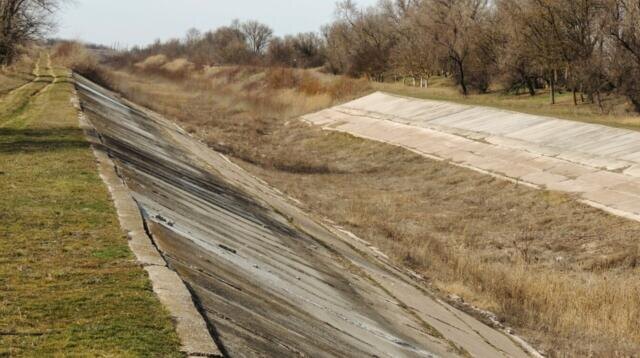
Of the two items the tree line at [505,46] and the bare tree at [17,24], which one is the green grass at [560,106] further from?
the bare tree at [17,24]

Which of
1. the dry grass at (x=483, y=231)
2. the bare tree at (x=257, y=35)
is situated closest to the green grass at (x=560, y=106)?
the dry grass at (x=483, y=231)

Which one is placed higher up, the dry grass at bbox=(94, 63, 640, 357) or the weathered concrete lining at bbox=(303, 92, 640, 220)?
the weathered concrete lining at bbox=(303, 92, 640, 220)

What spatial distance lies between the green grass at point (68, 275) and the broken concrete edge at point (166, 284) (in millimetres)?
80

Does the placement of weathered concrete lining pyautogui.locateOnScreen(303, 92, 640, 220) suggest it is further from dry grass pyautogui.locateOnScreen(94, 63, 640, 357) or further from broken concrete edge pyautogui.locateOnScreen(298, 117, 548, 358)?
dry grass pyautogui.locateOnScreen(94, 63, 640, 357)

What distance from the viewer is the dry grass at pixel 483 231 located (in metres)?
12.0

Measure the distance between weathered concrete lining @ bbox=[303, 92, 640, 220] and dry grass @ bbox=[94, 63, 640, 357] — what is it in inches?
32.4

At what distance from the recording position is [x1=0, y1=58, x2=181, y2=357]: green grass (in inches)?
209

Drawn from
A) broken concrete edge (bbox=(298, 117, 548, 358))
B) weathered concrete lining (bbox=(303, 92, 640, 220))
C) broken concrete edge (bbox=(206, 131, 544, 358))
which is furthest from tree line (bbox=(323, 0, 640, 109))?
broken concrete edge (bbox=(206, 131, 544, 358))

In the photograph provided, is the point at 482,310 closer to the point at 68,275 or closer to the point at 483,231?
the point at 483,231

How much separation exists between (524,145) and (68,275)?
74.1 feet

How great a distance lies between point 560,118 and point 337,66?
53.3 m

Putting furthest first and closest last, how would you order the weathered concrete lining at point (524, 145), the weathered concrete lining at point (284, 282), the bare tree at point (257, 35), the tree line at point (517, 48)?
the bare tree at point (257, 35), the tree line at point (517, 48), the weathered concrete lining at point (524, 145), the weathered concrete lining at point (284, 282)

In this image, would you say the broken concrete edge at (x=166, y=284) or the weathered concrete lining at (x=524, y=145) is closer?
the broken concrete edge at (x=166, y=284)

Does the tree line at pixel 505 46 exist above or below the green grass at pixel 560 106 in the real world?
above
